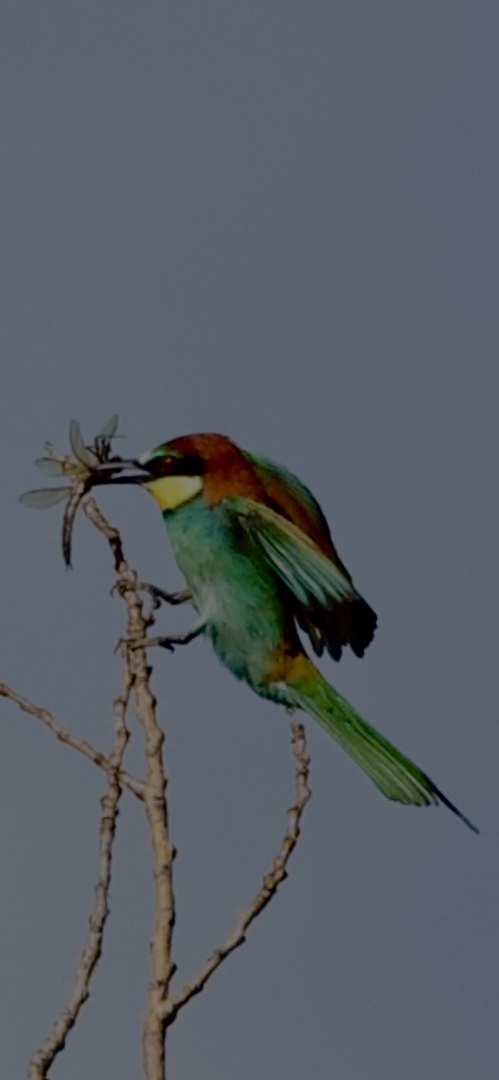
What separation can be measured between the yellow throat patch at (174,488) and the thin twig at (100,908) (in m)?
1.63

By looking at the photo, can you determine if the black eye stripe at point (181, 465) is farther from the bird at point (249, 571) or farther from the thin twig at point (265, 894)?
the thin twig at point (265, 894)

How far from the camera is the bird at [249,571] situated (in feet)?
13.7

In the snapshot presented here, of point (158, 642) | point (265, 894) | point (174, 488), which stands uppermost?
point (174, 488)

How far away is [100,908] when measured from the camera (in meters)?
2.32

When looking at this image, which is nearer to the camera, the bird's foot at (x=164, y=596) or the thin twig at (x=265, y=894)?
the thin twig at (x=265, y=894)

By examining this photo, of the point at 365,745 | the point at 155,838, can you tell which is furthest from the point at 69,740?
the point at 365,745

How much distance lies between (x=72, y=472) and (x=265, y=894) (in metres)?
1.30

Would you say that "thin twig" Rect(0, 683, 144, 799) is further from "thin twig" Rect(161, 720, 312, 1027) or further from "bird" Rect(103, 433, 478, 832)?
"bird" Rect(103, 433, 478, 832)

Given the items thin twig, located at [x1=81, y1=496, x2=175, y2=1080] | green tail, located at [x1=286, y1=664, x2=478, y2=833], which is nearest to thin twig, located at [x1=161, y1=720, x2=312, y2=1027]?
thin twig, located at [x1=81, y1=496, x2=175, y2=1080]

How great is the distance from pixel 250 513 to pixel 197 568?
0.20 metres

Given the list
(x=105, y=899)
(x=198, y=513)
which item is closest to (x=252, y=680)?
(x=198, y=513)

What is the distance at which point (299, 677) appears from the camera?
14.4 feet

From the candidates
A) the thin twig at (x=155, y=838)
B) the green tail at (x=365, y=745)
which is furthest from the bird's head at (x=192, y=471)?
the thin twig at (x=155, y=838)

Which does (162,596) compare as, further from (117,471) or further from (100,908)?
(100,908)
